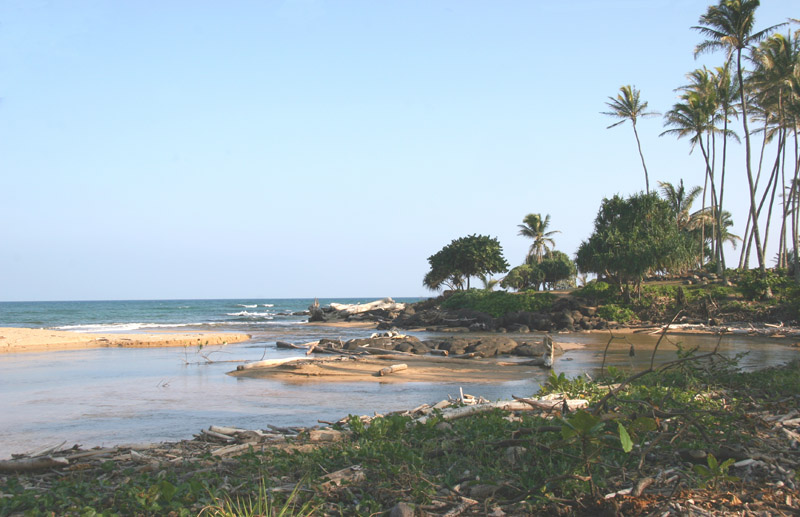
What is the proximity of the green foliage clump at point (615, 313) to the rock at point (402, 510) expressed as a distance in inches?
1330

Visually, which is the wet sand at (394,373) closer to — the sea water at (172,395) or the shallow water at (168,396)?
the sea water at (172,395)

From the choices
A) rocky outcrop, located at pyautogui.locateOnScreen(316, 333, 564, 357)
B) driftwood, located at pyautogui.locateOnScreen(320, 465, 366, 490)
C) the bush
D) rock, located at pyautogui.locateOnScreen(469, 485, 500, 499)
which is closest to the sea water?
rocky outcrop, located at pyautogui.locateOnScreen(316, 333, 564, 357)

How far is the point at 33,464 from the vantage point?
5691 millimetres

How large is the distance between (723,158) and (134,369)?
143 feet

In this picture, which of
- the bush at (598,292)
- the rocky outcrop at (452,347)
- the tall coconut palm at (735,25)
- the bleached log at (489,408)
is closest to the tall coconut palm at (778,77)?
the tall coconut palm at (735,25)

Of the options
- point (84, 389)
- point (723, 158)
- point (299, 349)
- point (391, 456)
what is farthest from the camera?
point (723, 158)

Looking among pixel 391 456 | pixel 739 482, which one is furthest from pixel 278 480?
pixel 739 482

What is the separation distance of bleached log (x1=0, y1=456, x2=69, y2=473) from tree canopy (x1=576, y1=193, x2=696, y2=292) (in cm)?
3461

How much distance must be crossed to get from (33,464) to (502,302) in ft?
123

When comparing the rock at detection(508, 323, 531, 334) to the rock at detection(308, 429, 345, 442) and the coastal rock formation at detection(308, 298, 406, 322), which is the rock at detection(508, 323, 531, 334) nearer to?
the coastal rock formation at detection(308, 298, 406, 322)

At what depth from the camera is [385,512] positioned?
3.89 m

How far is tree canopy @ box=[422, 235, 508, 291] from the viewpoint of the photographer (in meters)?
51.7

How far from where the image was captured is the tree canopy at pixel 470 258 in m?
51.7

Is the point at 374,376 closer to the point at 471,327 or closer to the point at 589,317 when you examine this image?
the point at 471,327
